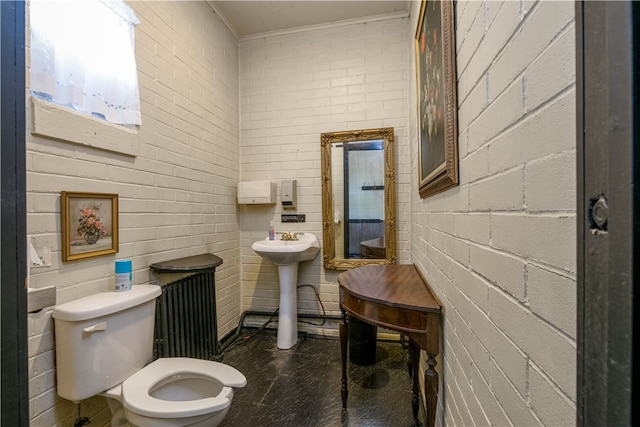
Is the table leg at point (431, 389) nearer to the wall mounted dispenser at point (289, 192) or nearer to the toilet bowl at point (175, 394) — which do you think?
the toilet bowl at point (175, 394)

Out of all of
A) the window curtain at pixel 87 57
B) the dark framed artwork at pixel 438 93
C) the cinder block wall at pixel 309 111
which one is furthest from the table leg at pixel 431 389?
the window curtain at pixel 87 57

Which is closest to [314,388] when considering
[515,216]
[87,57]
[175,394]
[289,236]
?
[175,394]

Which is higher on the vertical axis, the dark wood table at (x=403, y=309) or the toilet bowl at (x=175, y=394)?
the dark wood table at (x=403, y=309)

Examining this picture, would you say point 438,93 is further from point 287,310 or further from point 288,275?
Result: point 287,310

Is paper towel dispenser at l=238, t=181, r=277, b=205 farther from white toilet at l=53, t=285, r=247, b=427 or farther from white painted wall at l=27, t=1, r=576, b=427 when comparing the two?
white toilet at l=53, t=285, r=247, b=427

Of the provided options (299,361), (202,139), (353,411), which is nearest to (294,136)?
(202,139)

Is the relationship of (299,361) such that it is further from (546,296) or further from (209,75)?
(209,75)

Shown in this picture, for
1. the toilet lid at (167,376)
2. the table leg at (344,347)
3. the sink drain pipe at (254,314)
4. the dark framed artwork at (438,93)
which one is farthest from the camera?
the sink drain pipe at (254,314)

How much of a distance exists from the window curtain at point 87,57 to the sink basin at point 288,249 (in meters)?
1.24

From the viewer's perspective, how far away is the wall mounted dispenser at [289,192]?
2582mm

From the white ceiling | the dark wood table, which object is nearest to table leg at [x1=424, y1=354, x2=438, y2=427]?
the dark wood table

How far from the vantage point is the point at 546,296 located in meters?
0.43

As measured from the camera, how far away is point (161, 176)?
1.78 meters

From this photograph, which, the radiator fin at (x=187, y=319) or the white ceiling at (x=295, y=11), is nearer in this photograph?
the radiator fin at (x=187, y=319)
